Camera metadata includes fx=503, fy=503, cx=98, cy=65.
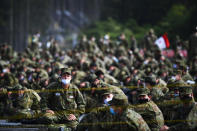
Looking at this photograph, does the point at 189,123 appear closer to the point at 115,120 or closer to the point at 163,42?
the point at 115,120

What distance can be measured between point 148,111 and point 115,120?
3.98ft

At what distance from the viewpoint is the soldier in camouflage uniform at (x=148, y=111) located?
1040cm

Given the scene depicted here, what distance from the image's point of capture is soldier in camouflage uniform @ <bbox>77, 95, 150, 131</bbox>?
367 inches

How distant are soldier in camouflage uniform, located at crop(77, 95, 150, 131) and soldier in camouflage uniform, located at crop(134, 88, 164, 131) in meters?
0.42

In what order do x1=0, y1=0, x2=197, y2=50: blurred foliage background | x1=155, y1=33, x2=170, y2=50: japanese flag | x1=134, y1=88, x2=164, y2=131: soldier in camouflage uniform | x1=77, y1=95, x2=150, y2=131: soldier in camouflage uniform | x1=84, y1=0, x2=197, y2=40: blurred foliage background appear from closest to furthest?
x1=77, y1=95, x2=150, y2=131: soldier in camouflage uniform < x1=134, y1=88, x2=164, y2=131: soldier in camouflage uniform < x1=155, y1=33, x2=170, y2=50: japanese flag < x1=84, y1=0, x2=197, y2=40: blurred foliage background < x1=0, y1=0, x2=197, y2=50: blurred foliage background

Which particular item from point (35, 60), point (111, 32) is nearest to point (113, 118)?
point (35, 60)

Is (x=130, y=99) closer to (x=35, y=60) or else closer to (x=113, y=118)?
(x=113, y=118)

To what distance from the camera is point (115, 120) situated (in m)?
9.55

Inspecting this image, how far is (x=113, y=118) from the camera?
9.60 meters

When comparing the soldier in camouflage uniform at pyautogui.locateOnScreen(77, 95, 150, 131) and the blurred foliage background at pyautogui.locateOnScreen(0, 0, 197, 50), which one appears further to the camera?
the blurred foliage background at pyautogui.locateOnScreen(0, 0, 197, 50)

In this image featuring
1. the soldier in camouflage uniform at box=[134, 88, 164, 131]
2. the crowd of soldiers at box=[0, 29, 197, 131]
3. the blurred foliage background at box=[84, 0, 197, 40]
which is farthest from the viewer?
the blurred foliage background at box=[84, 0, 197, 40]

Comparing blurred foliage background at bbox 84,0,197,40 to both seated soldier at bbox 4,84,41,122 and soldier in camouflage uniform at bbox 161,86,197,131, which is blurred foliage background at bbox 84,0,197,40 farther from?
soldier in camouflage uniform at bbox 161,86,197,131

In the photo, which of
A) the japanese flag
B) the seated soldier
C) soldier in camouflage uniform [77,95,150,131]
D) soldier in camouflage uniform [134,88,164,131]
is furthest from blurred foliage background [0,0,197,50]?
soldier in camouflage uniform [77,95,150,131]

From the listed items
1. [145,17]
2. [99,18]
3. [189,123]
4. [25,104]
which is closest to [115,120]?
[189,123]
